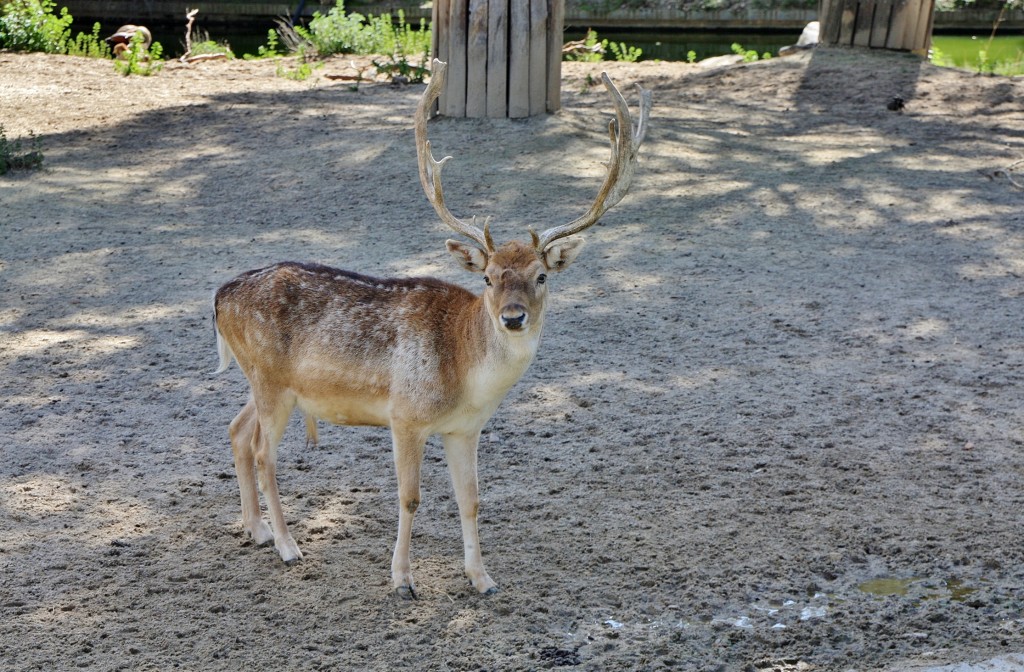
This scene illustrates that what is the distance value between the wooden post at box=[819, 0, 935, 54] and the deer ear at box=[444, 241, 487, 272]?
11416 millimetres

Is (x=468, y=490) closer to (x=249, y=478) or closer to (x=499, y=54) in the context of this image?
(x=249, y=478)

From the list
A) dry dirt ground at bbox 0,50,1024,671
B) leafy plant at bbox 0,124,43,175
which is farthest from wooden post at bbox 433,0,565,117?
leafy plant at bbox 0,124,43,175

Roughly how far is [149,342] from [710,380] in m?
3.58

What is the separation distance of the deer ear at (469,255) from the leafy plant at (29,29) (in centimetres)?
1308

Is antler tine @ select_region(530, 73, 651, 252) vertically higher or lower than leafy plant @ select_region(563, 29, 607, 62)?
higher

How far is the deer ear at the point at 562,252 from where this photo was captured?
4.95 metres

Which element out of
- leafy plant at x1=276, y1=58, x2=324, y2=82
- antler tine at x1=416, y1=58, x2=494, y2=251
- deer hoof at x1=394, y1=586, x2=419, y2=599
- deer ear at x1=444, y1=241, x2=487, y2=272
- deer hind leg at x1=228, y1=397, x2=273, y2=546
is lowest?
deer hoof at x1=394, y1=586, x2=419, y2=599

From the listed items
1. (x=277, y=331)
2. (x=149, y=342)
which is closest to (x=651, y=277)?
(x=149, y=342)

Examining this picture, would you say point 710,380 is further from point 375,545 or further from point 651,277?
point 375,545

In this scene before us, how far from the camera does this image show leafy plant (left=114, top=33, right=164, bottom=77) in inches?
597

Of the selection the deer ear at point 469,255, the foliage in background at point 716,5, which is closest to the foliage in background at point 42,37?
the deer ear at point 469,255

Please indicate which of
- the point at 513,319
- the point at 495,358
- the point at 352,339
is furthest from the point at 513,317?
the point at 352,339

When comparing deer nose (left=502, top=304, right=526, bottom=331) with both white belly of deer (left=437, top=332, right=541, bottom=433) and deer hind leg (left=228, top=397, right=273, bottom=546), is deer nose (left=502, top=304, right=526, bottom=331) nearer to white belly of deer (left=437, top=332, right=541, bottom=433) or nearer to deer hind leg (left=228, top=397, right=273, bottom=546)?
white belly of deer (left=437, top=332, right=541, bottom=433)

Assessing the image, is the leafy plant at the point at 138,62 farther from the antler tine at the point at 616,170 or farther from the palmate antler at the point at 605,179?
the antler tine at the point at 616,170
